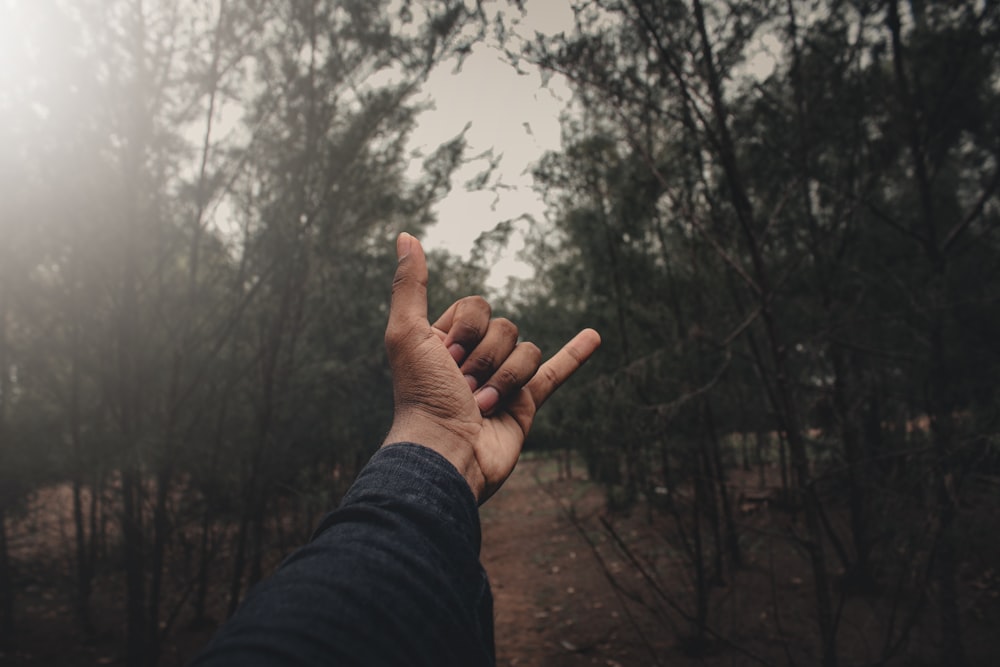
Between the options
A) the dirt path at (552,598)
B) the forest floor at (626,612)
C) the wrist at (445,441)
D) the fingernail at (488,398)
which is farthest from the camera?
the dirt path at (552,598)

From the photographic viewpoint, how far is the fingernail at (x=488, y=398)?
126 centimetres

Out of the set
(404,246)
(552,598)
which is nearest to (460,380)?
(404,246)

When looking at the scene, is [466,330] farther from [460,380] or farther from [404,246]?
[404,246]

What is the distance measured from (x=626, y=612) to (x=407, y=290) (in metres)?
3.36

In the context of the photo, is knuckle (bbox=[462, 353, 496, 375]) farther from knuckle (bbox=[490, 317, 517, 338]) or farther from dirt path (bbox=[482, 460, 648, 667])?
dirt path (bbox=[482, 460, 648, 667])

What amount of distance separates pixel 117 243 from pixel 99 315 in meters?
1.59

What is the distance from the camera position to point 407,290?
117 cm

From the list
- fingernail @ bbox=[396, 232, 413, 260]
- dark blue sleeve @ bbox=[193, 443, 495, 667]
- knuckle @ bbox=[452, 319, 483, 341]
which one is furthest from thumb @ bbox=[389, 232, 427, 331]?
dark blue sleeve @ bbox=[193, 443, 495, 667]

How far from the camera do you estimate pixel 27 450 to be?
6.08 m

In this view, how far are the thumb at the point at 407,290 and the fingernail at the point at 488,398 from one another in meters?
0.26

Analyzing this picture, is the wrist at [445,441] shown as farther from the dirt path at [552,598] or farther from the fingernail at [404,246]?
the dirt path at [552,598]

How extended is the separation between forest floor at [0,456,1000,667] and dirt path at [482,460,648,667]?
23 millimetres

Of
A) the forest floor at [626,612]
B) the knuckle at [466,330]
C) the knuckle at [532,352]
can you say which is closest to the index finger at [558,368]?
the knuckle at [532,352]

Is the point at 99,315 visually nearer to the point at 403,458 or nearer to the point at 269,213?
the point at 269,213
